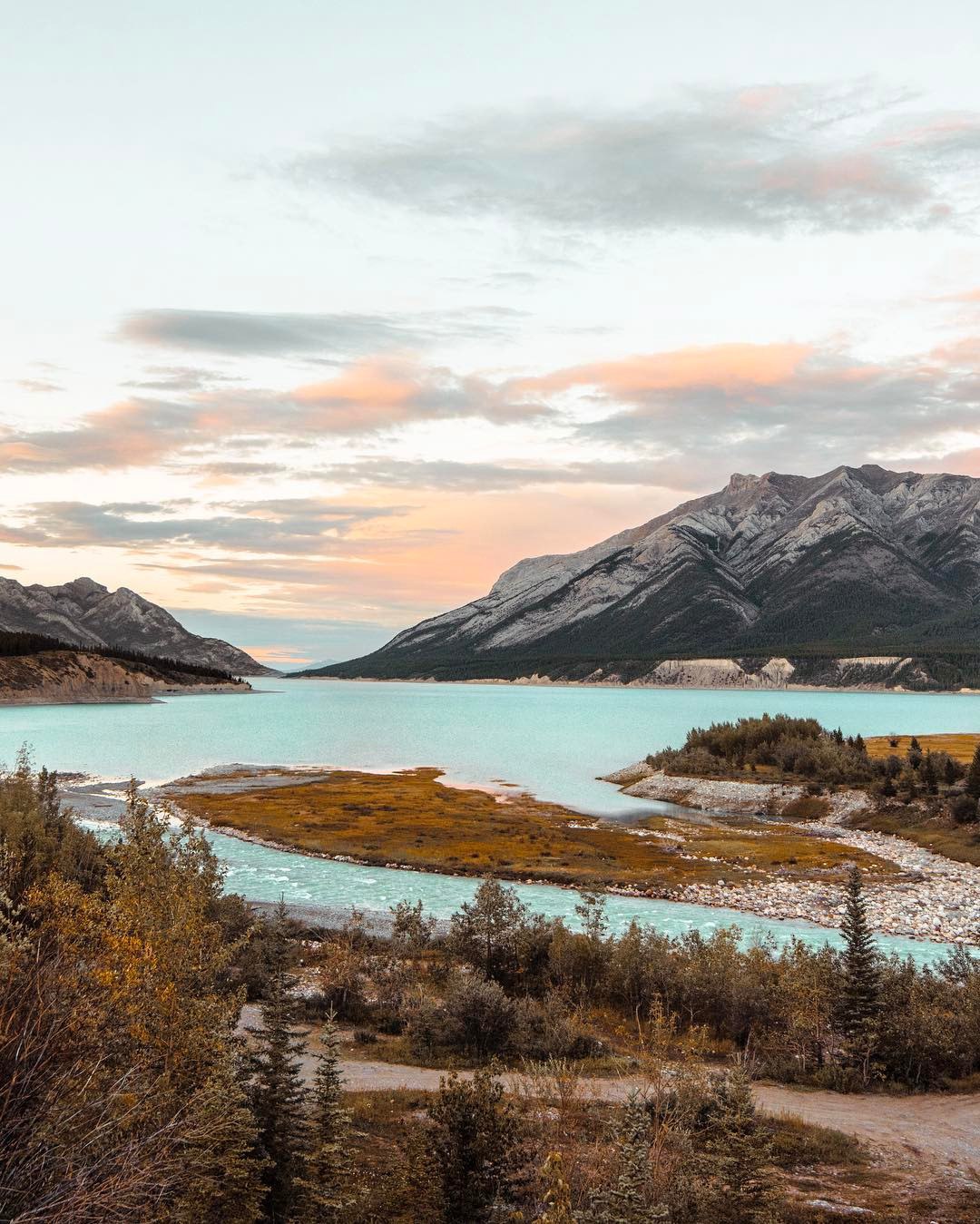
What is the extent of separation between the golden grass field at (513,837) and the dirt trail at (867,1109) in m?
33.3

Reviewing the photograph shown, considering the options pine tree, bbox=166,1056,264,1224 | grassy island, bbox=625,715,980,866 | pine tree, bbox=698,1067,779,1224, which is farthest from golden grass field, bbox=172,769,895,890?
pine tree, bbox=166,1056,264,1224

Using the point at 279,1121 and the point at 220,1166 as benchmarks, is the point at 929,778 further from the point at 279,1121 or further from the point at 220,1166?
the point at 220,1166

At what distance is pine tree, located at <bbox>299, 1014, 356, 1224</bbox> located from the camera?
1485 centimetres

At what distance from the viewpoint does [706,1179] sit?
18172mm

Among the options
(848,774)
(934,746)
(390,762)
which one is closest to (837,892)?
(848,774)

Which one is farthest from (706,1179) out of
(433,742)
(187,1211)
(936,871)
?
(433,742)

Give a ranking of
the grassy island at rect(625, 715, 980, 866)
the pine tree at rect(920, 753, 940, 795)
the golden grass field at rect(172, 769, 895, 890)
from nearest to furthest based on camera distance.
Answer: the golden grass field at rect(172, 769, 895, 890) → the grassy island at rect(625, 715, 980, 866) → the pine tree at rect(920, 753, 940, 795)

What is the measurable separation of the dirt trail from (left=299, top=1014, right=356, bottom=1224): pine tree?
549cm

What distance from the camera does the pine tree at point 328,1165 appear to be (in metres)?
14.9

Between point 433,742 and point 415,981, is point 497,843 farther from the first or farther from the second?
point 433,742

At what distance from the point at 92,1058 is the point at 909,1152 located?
20.3 m

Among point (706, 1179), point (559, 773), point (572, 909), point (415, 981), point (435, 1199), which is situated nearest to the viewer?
point (435, 1199)

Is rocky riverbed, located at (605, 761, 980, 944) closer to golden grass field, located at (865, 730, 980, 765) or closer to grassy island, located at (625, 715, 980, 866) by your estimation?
grassy island, located at (625, 715, 980, 866)

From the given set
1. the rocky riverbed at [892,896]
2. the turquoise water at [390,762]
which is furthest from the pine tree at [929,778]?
the turquoise water at [390,762]
